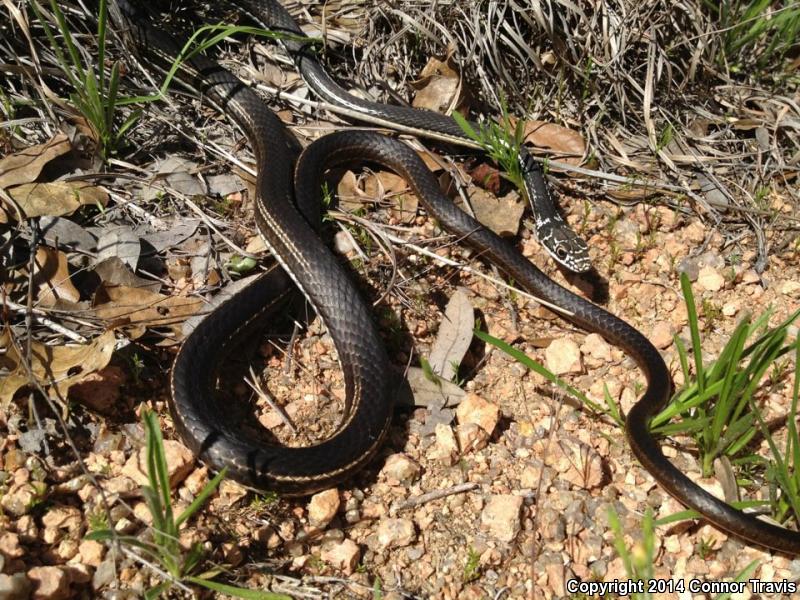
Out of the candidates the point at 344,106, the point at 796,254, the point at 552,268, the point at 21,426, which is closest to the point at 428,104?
the point at 344,106

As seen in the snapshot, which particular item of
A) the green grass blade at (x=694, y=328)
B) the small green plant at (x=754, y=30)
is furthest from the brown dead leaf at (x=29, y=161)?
the small green plant at (x=754, y=30)

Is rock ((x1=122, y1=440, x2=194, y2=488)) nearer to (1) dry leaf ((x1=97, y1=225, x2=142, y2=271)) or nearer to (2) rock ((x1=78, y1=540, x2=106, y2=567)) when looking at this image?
(2) rock ((x1=78, y1=540, x2=106, y2=567))

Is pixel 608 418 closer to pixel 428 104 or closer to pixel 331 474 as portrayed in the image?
pixel 331 474

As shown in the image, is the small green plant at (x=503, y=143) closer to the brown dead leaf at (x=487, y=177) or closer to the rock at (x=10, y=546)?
the brown dead leaf at (x=487, y=177)

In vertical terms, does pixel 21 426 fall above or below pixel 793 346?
below

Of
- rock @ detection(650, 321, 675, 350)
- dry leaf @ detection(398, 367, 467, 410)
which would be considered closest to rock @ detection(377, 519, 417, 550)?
dry leaf @ detection(398, 367, 467, 410)
